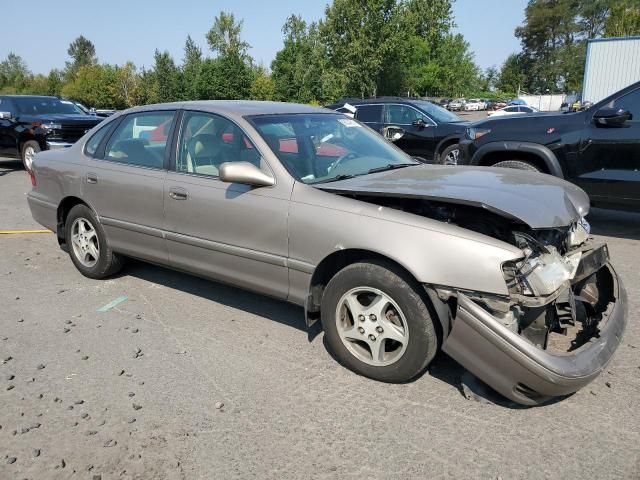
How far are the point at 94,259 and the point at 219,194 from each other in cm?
192

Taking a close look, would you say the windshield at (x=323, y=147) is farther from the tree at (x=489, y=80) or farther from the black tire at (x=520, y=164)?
the tree at (x=489, y=80)

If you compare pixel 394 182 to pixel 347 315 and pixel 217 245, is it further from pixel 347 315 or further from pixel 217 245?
pixel 217 245

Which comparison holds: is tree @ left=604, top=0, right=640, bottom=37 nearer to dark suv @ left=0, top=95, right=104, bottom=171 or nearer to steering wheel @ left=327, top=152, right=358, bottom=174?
dark suv @ left=0, top=95, right=104, bottom=171

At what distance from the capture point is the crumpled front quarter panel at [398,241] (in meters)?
2.77

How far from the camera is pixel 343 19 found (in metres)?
46.0

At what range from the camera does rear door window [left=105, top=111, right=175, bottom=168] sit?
4.39 meters

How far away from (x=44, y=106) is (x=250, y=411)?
12956mm

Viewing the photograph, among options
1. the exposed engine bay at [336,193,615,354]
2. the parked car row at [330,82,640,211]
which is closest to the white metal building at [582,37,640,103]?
the parked car row at [330,82,640,211]

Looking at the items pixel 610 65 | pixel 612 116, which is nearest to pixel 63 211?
pixel 612 116

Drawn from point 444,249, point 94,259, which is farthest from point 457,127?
point 444,249

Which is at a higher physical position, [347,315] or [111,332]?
[347,315]

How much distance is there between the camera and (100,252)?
4.92m

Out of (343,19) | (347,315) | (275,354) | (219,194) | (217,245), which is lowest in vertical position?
(275,354)

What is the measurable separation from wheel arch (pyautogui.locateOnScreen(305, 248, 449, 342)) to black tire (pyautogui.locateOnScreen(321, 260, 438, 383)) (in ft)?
0.07
